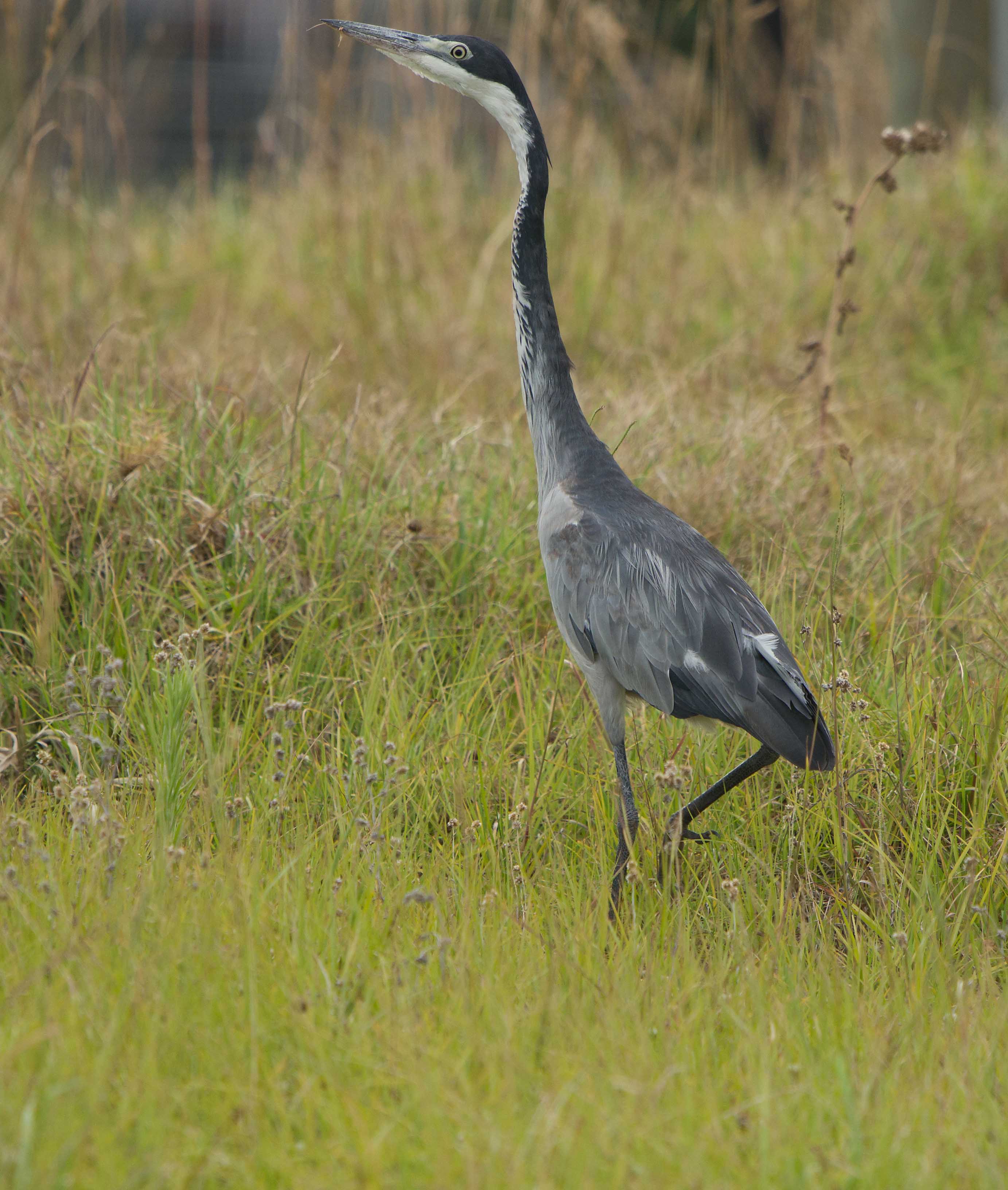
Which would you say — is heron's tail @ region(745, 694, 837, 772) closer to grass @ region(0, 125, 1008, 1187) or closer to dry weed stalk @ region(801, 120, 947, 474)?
grass @ region(0, 125, 1008, 1187)

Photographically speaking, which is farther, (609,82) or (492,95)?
(609,82)

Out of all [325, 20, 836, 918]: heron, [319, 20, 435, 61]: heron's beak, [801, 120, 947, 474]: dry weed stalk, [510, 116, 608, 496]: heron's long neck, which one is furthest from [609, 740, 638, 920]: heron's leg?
[319, 20, 435, 61]: heron's beak

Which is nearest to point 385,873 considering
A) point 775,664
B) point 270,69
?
point 775,664

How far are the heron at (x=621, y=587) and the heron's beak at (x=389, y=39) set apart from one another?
0.02m

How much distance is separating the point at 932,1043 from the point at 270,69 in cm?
1664

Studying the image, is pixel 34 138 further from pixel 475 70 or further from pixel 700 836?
pixel 700 836

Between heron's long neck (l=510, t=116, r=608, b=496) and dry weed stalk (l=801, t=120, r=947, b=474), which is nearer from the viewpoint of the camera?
heron's long neck (l=510, t=116, r=608, b=496)

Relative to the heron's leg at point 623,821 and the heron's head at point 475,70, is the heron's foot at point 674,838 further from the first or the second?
the heron's head at point 475,70

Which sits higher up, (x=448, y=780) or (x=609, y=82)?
(x=609, y=82)

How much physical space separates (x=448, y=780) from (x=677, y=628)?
2.33 ft

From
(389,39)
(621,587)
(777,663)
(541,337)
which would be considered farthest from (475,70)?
(777,663)

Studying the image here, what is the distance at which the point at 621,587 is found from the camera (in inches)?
128

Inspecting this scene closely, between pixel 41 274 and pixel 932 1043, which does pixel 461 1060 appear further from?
pixel 41 274

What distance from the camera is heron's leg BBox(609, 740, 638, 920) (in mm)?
3086
